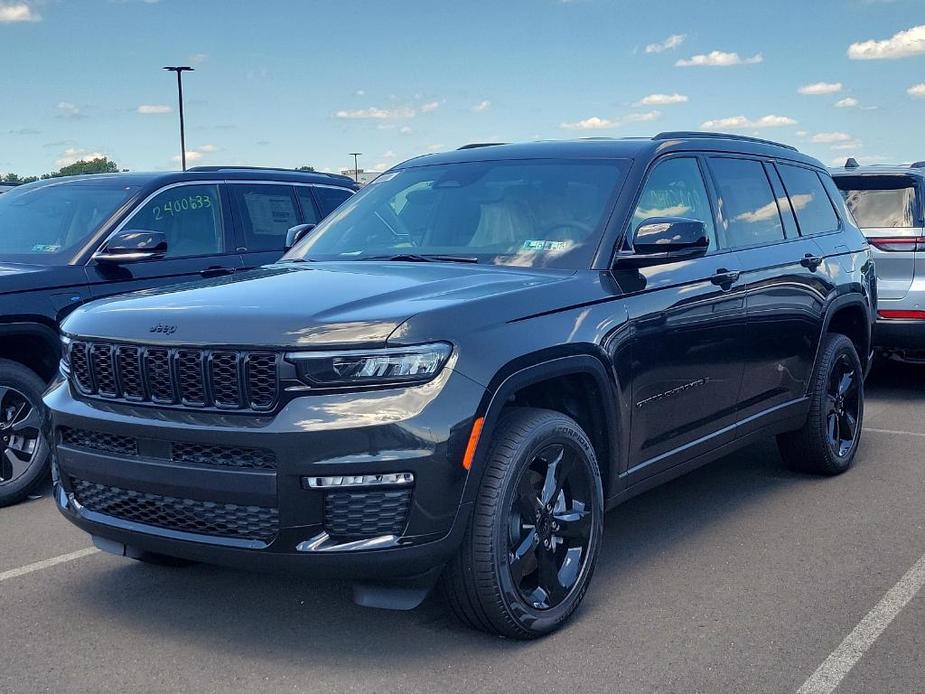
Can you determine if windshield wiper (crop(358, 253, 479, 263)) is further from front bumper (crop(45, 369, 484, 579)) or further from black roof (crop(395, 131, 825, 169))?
front bumper (crop(45, 369, 484, 579))

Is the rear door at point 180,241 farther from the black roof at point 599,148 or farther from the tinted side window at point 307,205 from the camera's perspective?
the black roof at point 599,148

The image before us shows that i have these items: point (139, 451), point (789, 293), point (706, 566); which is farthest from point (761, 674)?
point (789, 293)

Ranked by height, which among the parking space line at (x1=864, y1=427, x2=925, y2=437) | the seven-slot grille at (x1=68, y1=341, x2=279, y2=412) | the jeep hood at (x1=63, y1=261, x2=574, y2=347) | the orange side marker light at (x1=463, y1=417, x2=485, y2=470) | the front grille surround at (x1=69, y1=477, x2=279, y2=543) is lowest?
the parking space line at (x1=864, y1=427, x2=925, y2=437)

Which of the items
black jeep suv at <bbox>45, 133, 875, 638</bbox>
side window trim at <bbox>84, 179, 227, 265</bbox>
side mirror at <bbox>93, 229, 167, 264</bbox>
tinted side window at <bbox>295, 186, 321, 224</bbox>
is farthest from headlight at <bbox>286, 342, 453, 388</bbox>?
tinted side window at <bbox>295, 186, 321, 224</bbox>

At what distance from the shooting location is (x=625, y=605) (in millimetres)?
4488

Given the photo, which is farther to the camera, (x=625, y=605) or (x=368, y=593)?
(x=625, y=605)

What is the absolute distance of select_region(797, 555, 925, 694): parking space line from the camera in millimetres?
3752

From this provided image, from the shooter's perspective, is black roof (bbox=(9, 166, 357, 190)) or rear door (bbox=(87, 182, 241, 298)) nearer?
rear door (bbox=(87, 182, 241, 298))

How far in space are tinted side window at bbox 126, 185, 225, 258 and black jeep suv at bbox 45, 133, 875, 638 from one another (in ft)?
6.31

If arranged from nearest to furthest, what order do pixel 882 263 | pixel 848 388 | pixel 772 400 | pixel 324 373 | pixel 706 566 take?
pixel 324 373, pixel 706 566, pixel 772 400, pixel 848 388, pixel 882 263

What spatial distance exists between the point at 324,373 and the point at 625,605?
5.48ft

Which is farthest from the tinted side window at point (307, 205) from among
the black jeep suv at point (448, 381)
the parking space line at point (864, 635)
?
the parking space line at point (864, 635)

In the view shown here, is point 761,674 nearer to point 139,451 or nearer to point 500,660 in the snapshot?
point 500,660

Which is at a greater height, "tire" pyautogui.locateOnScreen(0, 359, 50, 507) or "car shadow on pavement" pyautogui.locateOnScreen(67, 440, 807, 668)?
"tire" pyautogui.locateOnScreen(0, 359, 50, 507)
